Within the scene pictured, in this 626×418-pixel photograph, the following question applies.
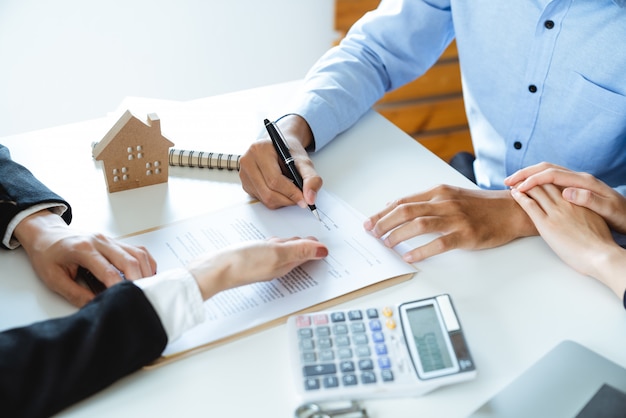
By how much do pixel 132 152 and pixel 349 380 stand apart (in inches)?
20.0

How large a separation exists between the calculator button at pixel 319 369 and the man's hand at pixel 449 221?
23cm

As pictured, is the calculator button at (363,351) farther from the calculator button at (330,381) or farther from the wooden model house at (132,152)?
the wooden model house at (132,152)

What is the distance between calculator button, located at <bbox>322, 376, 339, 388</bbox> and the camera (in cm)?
65

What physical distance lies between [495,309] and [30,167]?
2.49ft

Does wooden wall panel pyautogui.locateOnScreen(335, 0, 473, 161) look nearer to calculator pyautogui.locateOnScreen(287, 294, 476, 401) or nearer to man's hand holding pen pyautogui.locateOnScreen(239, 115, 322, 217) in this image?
man's hand holding pen pyautogui.locateOnScreen(239, 115, 322, 217)

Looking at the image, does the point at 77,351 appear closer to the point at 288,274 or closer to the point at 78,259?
the point at 78,259

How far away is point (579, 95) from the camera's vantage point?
44.0 inches

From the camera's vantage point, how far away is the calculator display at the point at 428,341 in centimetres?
66

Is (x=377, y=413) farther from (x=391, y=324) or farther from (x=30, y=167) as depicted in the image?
(x=30, y=167)

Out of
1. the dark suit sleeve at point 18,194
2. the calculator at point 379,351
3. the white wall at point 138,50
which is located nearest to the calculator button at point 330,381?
the calculator at point 379,351

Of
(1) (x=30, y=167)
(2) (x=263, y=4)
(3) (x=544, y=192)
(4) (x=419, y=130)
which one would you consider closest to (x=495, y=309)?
(3) (x=544, y=192)

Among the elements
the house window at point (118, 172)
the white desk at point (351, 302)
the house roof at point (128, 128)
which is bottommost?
the white desk at point (351, 302)

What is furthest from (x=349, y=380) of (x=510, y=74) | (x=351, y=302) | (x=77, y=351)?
(x=510, y=74)

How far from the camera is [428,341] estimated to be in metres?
0.69
